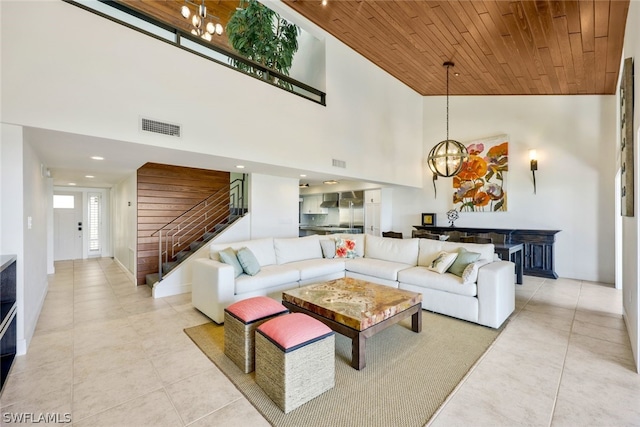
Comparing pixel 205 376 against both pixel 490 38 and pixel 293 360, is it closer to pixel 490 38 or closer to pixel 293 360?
pixel 293 360

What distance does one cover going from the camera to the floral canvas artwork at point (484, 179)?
6562 millimetres

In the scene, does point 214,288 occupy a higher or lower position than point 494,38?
lower

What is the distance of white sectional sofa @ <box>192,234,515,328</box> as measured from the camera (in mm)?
3475

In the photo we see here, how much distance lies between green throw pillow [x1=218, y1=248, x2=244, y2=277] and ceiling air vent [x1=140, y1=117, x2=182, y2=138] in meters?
1.64

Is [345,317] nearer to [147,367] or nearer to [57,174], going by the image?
[147,367]

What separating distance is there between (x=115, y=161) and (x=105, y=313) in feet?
7.53

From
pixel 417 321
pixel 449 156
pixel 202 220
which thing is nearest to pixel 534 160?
pixel 449 156

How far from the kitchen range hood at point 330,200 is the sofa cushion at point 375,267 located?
4.46m

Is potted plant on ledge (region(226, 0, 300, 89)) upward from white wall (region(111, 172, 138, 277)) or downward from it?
upward

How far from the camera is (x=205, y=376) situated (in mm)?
2385

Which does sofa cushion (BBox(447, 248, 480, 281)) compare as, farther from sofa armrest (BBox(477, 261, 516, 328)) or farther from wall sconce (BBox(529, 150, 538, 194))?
wall sconce (BBox(529, 150, 538, 194))

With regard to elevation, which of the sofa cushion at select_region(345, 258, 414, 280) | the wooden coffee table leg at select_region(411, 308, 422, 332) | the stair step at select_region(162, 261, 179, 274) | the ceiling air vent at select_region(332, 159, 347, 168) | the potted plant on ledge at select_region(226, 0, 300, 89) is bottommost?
the wooden coffee table leg at select_region(411, 308, 422, 332)

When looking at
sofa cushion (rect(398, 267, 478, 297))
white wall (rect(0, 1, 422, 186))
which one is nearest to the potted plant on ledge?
white wall (rect(0, 1, 422, 186))

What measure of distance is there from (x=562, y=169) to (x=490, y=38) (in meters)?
3.48
